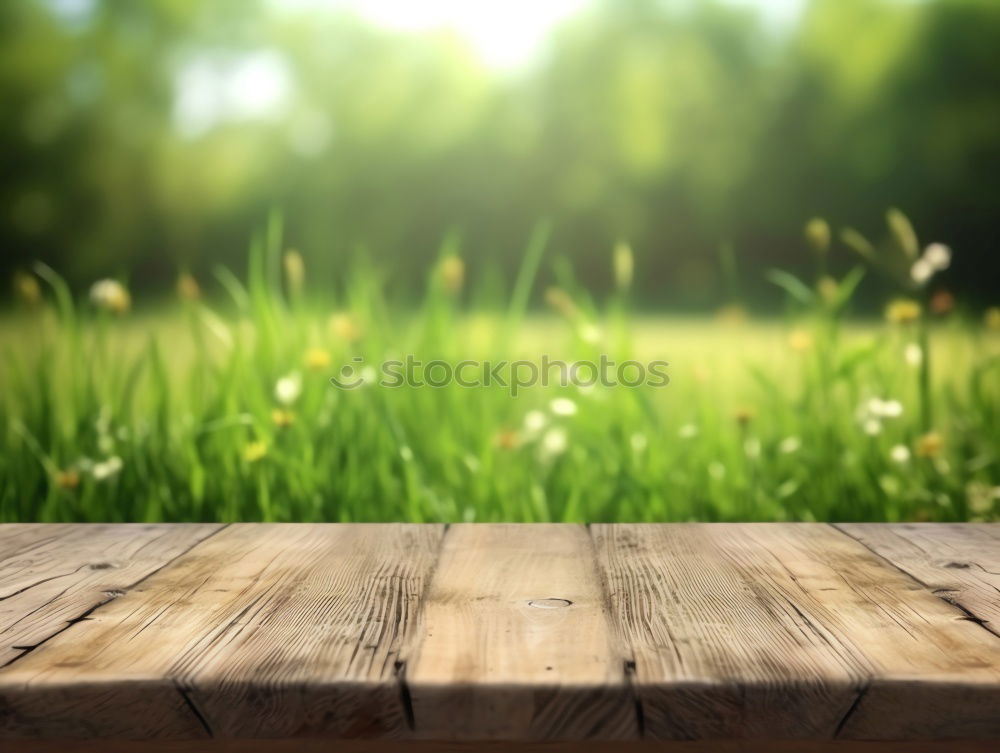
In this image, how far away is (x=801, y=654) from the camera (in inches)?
40.3

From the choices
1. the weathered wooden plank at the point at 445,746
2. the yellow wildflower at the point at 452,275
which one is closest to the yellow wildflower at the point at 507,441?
the yellow wildflower at the point at 452,275

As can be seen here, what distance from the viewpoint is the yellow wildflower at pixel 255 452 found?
2.10 meters

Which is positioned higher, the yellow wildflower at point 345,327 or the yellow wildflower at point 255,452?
the yellow wildflower at point 345,327

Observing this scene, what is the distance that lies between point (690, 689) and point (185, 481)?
148 cm

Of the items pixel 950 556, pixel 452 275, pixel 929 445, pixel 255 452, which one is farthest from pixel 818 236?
pixel 255 452

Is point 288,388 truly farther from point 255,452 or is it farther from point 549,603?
point 549,603

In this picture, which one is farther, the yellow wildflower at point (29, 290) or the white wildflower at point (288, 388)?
the yellow wildflower at point (29, 290)

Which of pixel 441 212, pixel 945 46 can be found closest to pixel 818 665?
pixel 441 212

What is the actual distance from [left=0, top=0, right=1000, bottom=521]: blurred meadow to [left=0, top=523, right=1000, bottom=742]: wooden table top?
65 cm

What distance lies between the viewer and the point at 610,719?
96cm

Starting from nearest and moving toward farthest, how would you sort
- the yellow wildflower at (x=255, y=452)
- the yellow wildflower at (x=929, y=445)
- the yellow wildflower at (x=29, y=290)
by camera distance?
the yellow wildflower at (x=255, y=452) → the yellow wildflower at (x=929, y=445) → the yellow wildflower at (x=29, y=290)

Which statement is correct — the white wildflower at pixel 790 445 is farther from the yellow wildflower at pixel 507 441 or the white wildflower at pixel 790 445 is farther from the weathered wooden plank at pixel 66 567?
the weathered wooden plank at pixel 66 567

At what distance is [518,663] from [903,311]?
1.60 meters

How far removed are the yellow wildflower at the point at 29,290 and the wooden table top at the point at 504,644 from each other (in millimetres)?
1004
